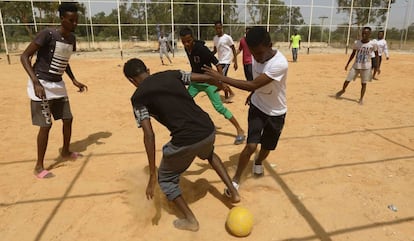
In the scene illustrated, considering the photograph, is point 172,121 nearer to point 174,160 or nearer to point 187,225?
point 174,160

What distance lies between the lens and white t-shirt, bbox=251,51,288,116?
10.4ft

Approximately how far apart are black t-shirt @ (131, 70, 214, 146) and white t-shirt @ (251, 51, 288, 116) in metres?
0.86

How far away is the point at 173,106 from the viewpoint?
2.79 meters

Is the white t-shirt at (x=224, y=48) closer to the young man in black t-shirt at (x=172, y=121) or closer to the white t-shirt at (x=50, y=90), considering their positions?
the white t-shirt at (x=50, y=90)

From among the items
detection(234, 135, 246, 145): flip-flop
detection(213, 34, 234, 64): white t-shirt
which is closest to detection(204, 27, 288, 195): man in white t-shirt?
detection(234, 135, 246, 145): flip-flop

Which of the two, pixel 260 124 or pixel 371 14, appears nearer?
pixel 260 124

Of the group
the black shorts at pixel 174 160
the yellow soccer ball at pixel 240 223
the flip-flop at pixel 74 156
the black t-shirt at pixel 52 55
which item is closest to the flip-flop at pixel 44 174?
the flip-flop at pixel 74 156

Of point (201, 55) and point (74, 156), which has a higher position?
point (201, 55)

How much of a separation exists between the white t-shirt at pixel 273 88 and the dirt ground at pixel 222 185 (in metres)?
1.02

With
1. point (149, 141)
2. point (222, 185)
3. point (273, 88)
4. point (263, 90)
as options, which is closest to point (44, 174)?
point (149, 141)

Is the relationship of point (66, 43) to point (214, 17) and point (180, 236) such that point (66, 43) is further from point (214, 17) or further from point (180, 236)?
point (214, 17)

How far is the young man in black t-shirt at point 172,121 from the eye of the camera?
Result: 8.96ft

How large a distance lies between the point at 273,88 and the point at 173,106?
1213 mm

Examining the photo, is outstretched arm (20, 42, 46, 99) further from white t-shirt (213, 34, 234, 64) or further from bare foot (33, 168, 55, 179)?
white t-shirt (213, 34, 234, 64)
